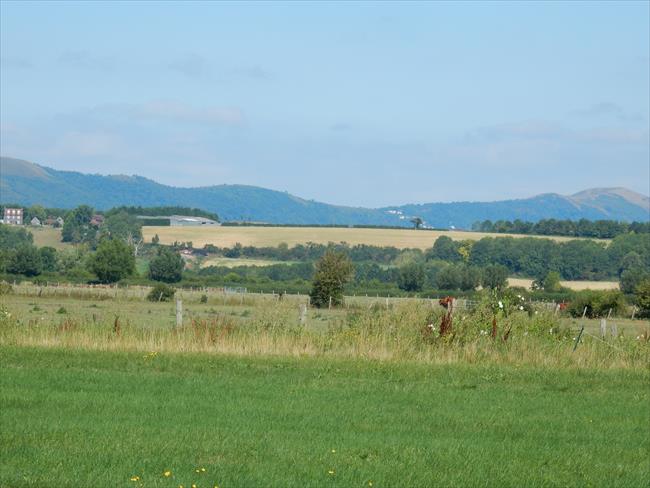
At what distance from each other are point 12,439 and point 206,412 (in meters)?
2.77

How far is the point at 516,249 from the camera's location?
122 m

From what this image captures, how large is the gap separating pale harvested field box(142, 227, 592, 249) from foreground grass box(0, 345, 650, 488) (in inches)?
4623

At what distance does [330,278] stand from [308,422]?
4712 centimetres

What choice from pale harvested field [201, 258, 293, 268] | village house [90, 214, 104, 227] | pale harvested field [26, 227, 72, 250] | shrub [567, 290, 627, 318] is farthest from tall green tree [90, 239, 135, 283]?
village house [90, 214, 104, 227]

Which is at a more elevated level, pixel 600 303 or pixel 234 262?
pixel 600 303

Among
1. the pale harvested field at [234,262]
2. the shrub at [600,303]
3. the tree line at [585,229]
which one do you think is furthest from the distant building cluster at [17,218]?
the shrub at [600,303]

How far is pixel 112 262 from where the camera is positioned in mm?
82938

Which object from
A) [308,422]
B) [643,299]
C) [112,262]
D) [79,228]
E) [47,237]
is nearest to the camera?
[308,422]

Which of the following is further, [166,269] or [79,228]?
[79,228]

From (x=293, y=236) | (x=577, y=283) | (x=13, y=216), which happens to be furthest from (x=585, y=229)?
(x=13, y=216)

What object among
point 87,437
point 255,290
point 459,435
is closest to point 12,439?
point 87,437

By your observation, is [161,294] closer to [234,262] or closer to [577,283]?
[577,283]

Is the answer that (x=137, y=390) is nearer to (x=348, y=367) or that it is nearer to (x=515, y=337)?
(x=348, y=367)

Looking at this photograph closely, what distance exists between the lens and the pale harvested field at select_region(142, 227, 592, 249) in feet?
446
